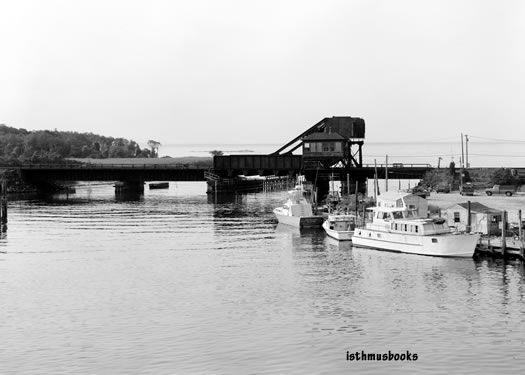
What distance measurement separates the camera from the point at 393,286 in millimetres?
56531

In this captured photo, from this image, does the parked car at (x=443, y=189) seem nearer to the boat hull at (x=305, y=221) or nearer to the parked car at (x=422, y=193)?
the parked car at (x=422, y=193)

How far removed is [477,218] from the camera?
76.4 metres

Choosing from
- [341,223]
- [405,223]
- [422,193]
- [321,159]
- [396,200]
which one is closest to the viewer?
[405,223]

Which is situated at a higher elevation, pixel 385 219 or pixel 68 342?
pixel 385 219

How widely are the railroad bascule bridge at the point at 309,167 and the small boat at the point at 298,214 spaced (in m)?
40.6

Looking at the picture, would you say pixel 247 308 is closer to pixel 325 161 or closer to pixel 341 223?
pixel 341 223

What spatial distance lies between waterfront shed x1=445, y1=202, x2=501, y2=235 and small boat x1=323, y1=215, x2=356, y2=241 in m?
11.8

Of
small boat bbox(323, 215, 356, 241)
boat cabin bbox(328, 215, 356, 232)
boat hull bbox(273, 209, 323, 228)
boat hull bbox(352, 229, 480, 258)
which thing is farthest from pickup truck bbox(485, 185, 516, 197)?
boat hull bbox(352, 229, 480, 258)

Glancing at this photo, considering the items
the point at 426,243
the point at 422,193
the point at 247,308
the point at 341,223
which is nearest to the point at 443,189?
the point at 422,193

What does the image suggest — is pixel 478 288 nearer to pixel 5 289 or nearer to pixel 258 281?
pixel 258 281

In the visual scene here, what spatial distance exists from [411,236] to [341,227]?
654 inches

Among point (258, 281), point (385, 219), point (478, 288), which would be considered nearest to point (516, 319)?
point (478, 288)

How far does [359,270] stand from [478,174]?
9115 centimetres

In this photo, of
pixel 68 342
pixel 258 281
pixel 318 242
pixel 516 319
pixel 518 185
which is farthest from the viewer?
pixel 518 185
